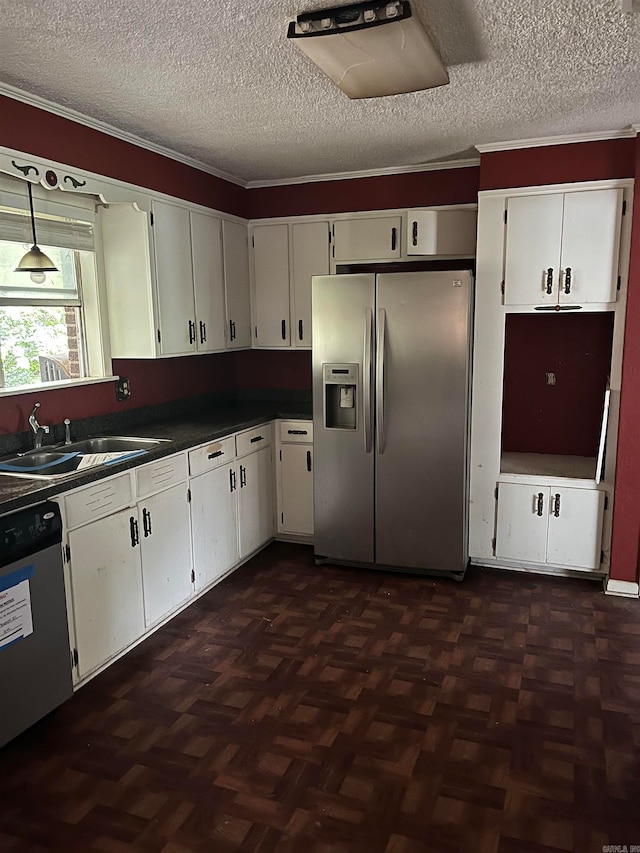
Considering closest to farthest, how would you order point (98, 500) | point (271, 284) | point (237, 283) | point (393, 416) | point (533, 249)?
point (98, 500)
point (533, 249)
point (393, 416)
point (237, 283)
point (271, 284)

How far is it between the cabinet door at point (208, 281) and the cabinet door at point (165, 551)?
118 centimetres

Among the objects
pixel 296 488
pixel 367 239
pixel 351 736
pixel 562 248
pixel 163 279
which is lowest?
pixel 351 736

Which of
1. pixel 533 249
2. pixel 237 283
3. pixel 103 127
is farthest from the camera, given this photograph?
pixel 237 283

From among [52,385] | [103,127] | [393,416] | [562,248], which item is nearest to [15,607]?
[52,385]

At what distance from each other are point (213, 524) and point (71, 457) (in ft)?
3.25

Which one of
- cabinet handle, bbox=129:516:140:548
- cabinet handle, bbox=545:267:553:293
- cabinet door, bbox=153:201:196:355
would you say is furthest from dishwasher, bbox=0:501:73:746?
cabinet handle, bbox=545:267:553:293

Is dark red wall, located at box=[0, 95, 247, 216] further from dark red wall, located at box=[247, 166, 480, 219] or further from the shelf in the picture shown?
the shelf

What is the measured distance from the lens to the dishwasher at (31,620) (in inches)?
88.4

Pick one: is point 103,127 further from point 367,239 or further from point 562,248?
point 562,248

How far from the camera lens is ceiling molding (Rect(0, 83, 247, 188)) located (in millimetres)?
2719

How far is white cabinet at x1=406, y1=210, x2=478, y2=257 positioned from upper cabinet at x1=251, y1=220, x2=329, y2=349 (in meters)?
0.65

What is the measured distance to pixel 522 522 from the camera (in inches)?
151

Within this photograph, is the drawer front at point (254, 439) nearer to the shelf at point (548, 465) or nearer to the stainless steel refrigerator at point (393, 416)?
the stainless steel refrigerator at point (393, 416)

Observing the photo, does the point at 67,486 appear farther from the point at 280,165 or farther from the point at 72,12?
the point at 280,165
